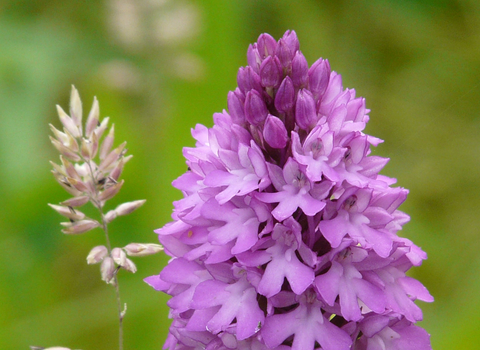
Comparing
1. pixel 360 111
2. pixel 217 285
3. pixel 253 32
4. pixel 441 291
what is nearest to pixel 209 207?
pixel 217 285

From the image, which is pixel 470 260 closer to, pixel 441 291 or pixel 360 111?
pixel 441 291

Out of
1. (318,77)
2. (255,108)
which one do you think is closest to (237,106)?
(255,108)

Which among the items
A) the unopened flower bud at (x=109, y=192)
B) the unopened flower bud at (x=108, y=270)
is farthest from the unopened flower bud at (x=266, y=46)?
the unopened flower bud at (x=108, y=270)

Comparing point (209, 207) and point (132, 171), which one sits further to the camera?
point (132, 171)

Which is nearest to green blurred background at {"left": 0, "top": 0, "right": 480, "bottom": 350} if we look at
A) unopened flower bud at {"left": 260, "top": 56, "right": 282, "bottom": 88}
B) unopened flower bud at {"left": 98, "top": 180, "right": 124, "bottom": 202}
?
unopened flower bud at {"left": 98, "top": 180, "right": 124, "bottom": 202}

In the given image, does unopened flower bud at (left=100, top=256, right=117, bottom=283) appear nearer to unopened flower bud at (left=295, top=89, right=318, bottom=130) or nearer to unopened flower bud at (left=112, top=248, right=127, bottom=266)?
unopened flower bud at (left=112, top=248, right=127, bottom=266)

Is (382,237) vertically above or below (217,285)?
above

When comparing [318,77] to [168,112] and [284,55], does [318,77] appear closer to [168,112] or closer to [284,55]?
[284,55]
